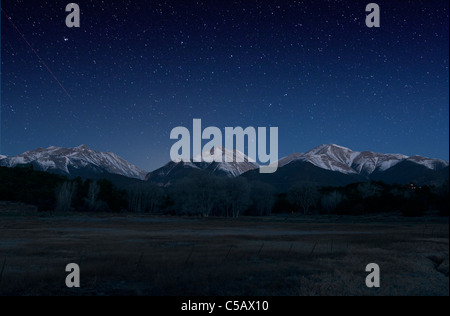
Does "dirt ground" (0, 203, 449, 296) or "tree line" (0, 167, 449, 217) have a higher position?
"dirt ground" (0, 203, 449, 296)

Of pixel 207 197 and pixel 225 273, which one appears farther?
pixel 207 197

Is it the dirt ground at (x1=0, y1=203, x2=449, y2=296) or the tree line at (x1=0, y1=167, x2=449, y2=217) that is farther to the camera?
the tree line at (x1=0, y1=167, x2=449, y2=217)

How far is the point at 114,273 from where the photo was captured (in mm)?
17438

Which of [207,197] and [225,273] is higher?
[225,273]

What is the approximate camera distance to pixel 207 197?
118m

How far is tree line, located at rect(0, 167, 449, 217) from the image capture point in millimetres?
115188

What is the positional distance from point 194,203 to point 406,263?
99.4 m

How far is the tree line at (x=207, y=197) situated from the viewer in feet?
378

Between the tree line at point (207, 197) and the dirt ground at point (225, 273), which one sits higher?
the dirt ground at point (225, 273)
